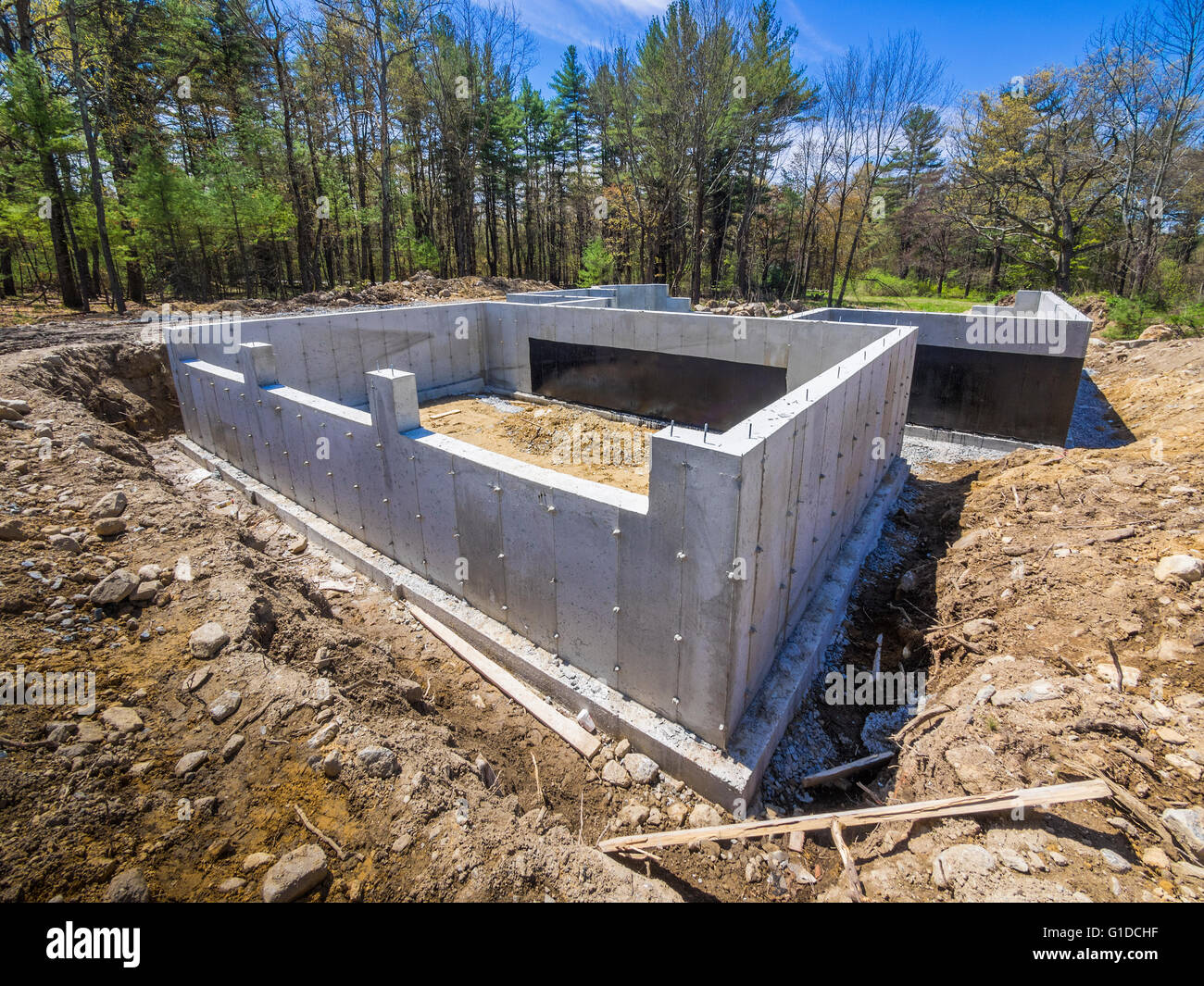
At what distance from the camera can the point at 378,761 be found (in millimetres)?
2875

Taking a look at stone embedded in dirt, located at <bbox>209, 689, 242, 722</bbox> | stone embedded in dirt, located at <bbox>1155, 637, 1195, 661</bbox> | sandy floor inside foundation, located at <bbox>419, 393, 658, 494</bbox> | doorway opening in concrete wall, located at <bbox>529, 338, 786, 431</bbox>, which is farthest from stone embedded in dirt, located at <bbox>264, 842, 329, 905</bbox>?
doorway opening in concrete wall, located at <bbox>529, 338, 786, 431</bbox>

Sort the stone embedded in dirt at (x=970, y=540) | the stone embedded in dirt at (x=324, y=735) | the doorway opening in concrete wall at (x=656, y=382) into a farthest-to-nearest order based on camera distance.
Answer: the doorway opening in concrete wall at (x=656, y=382) < the stone embedded in dirt at (x=970, y=540) < the stone embedded in dirt at (x=324, y=735)

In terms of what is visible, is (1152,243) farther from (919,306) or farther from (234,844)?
(234,844)

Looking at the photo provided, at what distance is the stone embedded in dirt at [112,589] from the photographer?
3.79 metres

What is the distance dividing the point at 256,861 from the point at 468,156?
2890 cm

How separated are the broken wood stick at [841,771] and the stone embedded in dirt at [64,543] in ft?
18.4

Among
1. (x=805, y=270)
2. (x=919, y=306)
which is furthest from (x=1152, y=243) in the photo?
(x=805, y=270)

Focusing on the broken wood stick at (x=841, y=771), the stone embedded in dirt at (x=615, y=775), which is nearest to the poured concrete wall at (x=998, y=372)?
the broken wood stick at (x=841, y=771)

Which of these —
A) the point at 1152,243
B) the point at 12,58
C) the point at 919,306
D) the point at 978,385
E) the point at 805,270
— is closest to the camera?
the point at 978,385

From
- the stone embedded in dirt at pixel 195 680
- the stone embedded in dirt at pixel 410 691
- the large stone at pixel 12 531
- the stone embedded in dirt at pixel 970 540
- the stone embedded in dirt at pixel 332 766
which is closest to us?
the stone embedded in dirt at pixel 332 766

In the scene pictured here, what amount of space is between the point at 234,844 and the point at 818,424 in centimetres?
432

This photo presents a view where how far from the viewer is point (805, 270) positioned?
28.9 meters

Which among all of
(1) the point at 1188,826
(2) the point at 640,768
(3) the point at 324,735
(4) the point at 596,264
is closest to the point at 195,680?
(3) the point at 324,735

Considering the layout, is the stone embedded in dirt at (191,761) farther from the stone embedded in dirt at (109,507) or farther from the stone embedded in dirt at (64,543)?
the stone embedded in dirt at (109,507)
